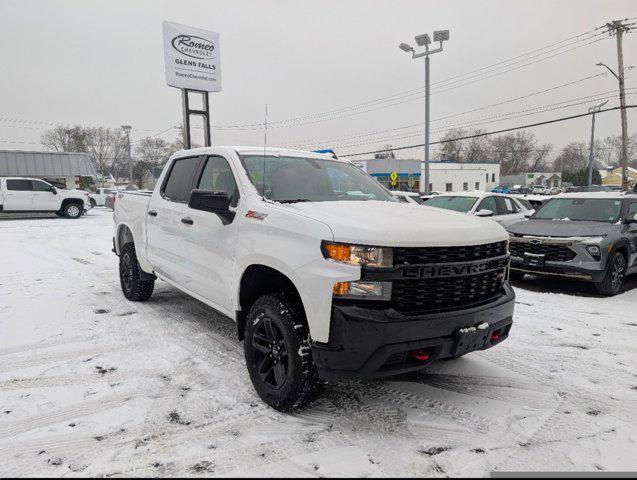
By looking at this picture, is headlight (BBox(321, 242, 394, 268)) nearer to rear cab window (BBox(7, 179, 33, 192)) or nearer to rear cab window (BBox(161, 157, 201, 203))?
rear cab window (BBox(161, 157, 201, 203))

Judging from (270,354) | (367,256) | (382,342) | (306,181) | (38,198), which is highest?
(306,181)

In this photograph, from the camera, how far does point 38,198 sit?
69.8 feet

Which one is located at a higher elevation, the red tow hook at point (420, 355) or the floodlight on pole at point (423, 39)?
the floodlight on pole at point (423, 39)

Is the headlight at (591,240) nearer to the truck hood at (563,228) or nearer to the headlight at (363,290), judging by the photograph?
the truck hood at (563,228)

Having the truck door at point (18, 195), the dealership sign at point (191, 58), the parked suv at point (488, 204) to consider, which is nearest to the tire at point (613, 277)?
the parked suv at point (488, 204)

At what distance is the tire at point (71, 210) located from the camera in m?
21.9

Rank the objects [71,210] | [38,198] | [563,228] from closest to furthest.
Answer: [563,228], [38,198], [71,210]

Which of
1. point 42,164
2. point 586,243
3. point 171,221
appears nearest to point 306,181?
point 171,221

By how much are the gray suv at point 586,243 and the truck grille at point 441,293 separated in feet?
15.0

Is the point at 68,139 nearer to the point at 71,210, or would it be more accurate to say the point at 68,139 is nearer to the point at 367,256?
the point at 71,210

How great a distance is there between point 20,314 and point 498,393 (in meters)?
5.44

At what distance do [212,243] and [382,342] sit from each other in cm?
188

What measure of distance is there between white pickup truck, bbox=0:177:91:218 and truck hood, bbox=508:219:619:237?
2081 cm

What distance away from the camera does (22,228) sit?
54.7ft
